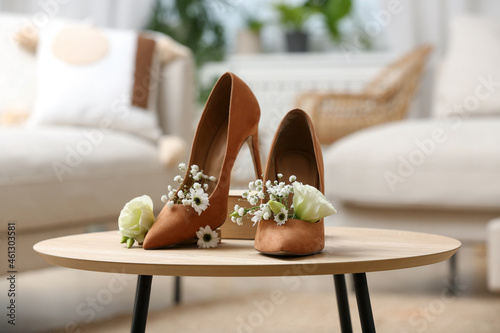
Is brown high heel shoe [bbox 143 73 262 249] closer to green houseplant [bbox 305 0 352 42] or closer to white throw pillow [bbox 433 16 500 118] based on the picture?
white throw pillow [bbox 433 16 500 118]

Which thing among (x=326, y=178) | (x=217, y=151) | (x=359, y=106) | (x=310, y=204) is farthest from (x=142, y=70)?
(x=310, y=204)

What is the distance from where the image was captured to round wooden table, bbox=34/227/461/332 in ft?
2.58

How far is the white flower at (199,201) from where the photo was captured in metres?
0.92

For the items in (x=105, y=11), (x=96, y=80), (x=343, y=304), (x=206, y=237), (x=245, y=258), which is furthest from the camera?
(x=105, y=11)

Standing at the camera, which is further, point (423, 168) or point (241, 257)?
point (423, 168)

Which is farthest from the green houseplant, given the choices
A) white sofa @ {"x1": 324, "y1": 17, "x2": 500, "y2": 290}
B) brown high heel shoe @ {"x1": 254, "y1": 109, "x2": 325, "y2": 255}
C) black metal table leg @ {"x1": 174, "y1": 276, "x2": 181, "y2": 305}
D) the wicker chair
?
brown high heel shoe @ {"x1": 254, "y1": 109, "x2": 325, "y2": 255}

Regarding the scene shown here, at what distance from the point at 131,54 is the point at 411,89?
4.46 ft

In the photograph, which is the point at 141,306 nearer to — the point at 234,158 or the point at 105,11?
the point at 234,158

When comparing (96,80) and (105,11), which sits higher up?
(105,11)

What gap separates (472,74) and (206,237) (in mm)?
1968

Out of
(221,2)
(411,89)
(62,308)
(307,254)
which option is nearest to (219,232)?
(307,254)

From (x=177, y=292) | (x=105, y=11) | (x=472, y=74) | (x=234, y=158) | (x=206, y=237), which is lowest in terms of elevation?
(x=177, y=292)

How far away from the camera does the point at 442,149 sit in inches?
78.8

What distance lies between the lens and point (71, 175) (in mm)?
1871
